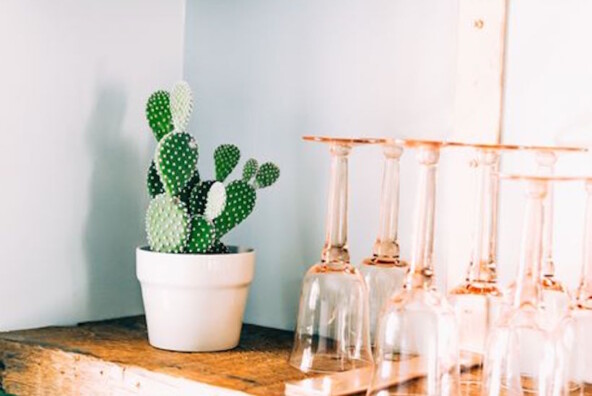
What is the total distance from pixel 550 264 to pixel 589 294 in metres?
0.07

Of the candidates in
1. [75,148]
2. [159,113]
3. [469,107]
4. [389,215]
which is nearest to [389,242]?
[389,215]

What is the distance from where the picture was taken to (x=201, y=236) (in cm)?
151

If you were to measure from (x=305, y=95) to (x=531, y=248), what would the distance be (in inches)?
26.8

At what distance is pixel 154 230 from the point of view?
1.52 m

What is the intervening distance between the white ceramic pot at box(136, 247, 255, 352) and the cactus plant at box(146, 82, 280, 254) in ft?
0.12

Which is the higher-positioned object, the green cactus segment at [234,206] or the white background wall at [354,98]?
the white background wall at [354,98]

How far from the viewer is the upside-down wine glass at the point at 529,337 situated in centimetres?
114

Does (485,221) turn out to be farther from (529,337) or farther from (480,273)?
(529,337)

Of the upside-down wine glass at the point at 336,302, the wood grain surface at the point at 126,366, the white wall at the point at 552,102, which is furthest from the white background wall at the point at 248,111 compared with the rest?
the upside-down wine glass at the point at 336,302

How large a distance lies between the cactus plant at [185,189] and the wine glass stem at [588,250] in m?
0.54

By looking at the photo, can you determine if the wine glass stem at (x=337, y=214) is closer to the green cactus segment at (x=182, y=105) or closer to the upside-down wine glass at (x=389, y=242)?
the upside-down wine glass at (x=389, y=242)

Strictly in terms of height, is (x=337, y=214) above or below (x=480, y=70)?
below

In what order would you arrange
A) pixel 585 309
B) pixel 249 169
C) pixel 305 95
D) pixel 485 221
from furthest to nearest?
1. pixel 305 95
2. pixel 249 169
3. pixel 485 221
4. pixel 585 309

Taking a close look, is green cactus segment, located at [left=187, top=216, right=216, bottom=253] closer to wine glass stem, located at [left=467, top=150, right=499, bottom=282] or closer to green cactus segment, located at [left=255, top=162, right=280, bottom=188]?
green cactus segment, located at [left=255, top=162, right=280, bottom=188]
